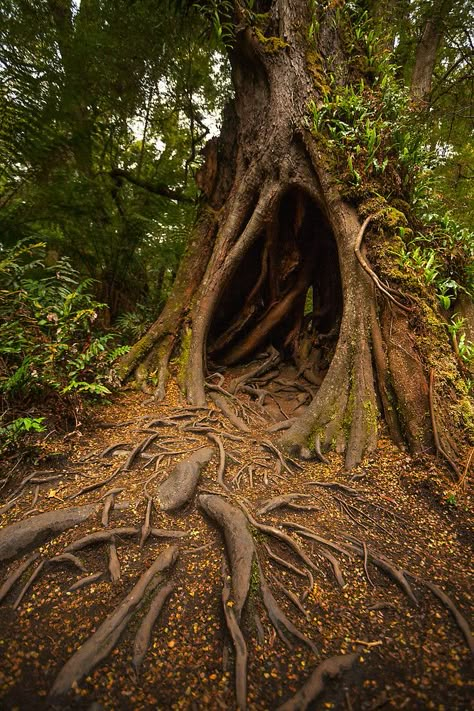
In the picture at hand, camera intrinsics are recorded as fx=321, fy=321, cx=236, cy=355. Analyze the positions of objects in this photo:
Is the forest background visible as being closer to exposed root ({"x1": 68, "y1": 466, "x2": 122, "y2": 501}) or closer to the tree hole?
exposed root ({"x1": 68, "y1": 466, "x2": 122, "y2": 501})

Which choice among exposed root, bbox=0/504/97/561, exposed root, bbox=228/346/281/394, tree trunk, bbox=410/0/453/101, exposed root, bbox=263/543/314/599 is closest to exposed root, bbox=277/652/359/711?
exposed root, bbox=263/543/314/599

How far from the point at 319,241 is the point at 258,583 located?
5.12 meters

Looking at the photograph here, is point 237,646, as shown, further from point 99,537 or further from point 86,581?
point 99,537

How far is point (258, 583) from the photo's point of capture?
1.83 m

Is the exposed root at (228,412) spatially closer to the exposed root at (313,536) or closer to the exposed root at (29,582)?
the exposed root at (313,536)

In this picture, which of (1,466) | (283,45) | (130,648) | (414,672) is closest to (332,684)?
(414,672)

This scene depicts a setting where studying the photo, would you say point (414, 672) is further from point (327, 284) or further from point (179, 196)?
point (179, 196)

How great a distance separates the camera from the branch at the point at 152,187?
23.8 feet

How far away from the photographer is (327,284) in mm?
5754

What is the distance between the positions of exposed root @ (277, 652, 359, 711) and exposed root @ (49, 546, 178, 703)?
2.58ft

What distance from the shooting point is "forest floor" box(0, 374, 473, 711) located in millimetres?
1360

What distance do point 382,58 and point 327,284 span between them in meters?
3.31

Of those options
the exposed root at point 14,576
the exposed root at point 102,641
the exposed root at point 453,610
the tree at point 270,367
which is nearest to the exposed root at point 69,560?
the tree at point 270,367

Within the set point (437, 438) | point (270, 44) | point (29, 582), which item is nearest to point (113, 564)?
point (29, 582)
